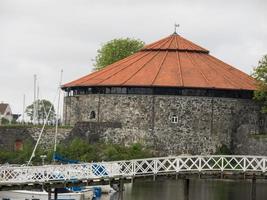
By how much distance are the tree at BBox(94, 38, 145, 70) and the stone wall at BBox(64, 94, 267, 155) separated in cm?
2644

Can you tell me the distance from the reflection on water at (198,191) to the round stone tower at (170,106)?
12836 mm

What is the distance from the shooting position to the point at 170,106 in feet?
321

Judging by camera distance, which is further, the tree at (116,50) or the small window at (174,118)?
the tree at (116,50)

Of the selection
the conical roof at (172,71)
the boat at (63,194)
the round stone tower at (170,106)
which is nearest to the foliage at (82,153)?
the round stone tower at (170,106)

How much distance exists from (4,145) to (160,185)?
21.1 m

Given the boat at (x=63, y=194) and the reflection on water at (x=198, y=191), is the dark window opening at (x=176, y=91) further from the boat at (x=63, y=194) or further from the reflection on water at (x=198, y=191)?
the boat at (x=63, y=194)

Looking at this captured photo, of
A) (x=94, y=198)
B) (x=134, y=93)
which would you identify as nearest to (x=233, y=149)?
(x=134, y=93)

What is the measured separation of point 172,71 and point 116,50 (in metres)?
27.6

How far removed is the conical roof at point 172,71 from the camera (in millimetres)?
97562

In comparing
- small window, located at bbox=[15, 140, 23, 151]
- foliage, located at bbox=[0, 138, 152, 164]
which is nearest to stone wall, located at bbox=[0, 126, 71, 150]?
small window, located at bbox=[15, 140, 23, 151]

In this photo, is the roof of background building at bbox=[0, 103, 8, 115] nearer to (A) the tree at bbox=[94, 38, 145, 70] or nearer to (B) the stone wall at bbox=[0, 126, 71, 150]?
(A) the tree at bbox=[94, 38, 145, 70]

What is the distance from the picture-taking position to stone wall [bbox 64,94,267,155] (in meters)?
97.5

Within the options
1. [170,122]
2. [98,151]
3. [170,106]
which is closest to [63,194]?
[98,151]

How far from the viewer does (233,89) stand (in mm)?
97312
